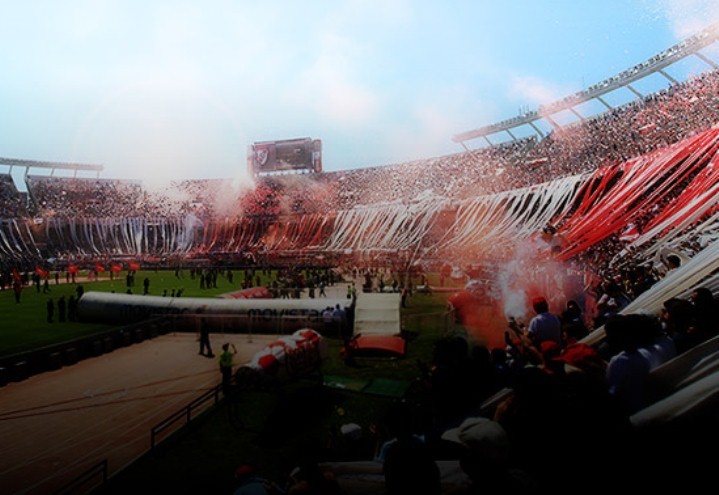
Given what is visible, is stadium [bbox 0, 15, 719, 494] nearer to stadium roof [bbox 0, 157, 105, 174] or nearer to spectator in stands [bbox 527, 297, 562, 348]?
spectator in stands [bbox 527, 297, 562, 348]

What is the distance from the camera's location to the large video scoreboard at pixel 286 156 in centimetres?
6719

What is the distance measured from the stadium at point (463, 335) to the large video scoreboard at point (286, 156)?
2187 centimetres

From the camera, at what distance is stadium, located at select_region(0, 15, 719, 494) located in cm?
232

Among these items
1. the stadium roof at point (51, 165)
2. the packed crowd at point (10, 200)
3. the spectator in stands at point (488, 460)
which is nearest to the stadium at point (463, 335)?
the spectator in stands at point (488, 460)

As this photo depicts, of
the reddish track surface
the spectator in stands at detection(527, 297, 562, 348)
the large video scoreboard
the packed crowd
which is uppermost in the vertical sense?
the large video scoreboard

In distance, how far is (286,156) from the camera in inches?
2670

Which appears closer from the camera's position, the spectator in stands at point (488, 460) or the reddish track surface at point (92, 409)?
the spectator in stands at point (488, 460)

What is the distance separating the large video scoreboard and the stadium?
71.8ft

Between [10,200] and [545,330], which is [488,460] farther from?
[10,200]

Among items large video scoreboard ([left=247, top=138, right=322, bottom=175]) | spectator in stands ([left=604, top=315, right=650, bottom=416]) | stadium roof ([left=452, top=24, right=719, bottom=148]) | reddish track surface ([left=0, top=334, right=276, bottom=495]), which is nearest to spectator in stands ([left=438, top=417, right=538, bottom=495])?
spectator in stands ([left=604, top=315, right=650, bottom=416])

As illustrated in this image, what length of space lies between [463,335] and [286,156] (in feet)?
191

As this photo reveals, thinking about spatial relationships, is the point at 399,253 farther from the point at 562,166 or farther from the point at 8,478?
the point at 8,478

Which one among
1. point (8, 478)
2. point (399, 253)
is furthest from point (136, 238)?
point (8, 478)

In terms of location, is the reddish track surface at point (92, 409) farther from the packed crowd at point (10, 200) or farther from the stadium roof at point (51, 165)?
the stadium roof at point (51, 165)
